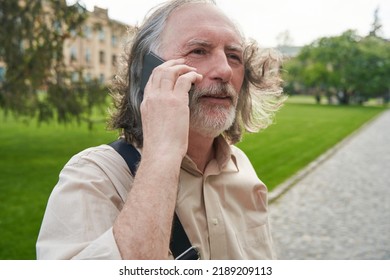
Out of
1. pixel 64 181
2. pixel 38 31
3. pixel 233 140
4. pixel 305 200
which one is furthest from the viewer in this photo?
pixel 38 31

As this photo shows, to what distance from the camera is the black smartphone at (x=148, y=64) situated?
1.48m

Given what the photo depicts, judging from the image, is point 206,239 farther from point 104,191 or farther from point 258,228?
point 104,191

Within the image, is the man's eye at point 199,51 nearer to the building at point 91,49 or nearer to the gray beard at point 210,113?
the gray beard at point 210,113

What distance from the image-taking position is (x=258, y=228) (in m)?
1.70

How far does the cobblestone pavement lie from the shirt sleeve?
3.42 m

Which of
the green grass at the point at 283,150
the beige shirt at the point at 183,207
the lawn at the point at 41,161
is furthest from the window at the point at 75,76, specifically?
the beige shirt at the point at 183,207

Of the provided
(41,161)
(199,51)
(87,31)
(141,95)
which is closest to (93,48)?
(87,31)

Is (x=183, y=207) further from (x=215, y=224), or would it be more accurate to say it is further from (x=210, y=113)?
(x=210, y=113)

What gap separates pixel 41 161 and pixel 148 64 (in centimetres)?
874

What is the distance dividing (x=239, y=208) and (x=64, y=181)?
0.70 metres

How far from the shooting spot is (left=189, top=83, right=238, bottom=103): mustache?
1528mm

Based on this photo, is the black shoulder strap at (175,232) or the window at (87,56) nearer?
the black shoulder strap at (175,232)

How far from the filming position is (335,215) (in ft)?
19.1
